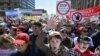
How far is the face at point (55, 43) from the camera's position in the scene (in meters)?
6.55

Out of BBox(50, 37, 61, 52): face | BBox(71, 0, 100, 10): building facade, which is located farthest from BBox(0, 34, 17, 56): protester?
BBox(71, 0, 100, 10): building facade

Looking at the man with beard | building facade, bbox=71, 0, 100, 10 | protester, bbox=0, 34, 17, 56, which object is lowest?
building facade, bbox=71, 0, 100, 10

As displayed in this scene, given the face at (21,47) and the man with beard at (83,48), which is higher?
the face at (21,47)

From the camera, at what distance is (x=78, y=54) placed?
7211 millimetres

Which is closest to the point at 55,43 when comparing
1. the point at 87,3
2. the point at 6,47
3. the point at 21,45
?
the point at 21,45

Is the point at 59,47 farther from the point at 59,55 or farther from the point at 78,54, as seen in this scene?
the point at 78,54

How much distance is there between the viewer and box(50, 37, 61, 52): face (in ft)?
21.5

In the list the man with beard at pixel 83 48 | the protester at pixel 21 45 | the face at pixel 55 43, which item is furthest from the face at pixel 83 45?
the protester at pixel 21 45

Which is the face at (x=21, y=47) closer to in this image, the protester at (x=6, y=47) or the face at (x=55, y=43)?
the protester at (x=6, y=47)

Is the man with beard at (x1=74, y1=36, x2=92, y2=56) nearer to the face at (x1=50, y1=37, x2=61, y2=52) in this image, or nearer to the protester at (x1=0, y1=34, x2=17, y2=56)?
the face at (x1=50, y1=37, x2=61, y2=52)

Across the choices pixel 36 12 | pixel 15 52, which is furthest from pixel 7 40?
pixel 36 12

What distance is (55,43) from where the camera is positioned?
6594mm

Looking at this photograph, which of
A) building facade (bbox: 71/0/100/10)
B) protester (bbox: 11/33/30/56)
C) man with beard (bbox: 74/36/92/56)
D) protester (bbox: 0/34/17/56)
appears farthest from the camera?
building facade (bbox: 71/0/100/10)

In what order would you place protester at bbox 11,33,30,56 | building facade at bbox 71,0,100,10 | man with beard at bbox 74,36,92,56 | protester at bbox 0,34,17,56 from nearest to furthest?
protester at bbox 11,33,30,56
protester at bbox 0,34,17,56
man with beard at bbox 74,36,92,56
building facade at bbox 71,0,100,10
